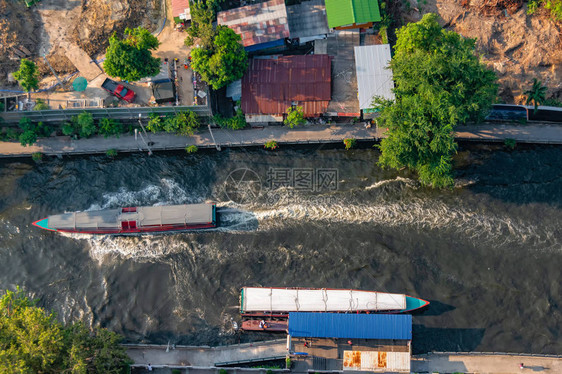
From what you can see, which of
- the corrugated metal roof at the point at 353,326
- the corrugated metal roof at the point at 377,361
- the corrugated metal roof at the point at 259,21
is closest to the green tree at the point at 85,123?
the corrugated metal roof at the point at 259,21

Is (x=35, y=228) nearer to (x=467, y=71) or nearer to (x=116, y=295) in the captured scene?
(x=116, y=295)

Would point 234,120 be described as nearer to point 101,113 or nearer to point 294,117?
point 294,117

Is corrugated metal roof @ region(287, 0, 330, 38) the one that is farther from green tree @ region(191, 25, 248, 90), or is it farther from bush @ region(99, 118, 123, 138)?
bush @ region(99, 118, 123, 138)

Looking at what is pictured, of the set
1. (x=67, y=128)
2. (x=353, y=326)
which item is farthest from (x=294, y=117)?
(x=67, y=128)

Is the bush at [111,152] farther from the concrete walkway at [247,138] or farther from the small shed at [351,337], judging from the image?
the small shed at [351,337]

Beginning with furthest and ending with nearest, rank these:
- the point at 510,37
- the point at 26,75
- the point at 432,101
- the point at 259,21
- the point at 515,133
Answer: the point at 510,37, the point at 259,21, the point at 515,133, the point at 26,75, the point at 432,101
